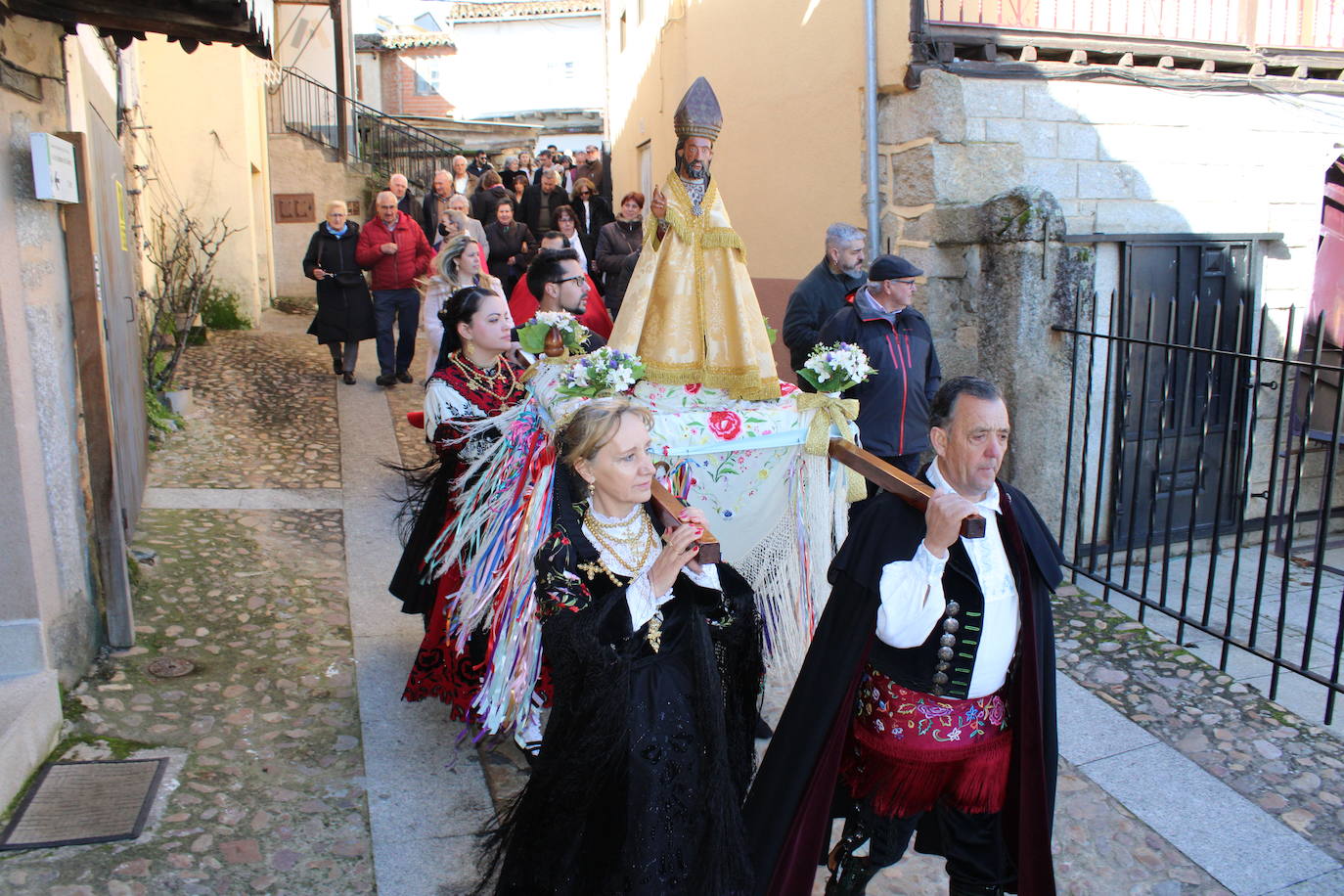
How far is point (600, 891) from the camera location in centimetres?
273

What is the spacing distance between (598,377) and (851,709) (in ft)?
4.79

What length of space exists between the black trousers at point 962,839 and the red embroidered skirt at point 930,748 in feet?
0.15

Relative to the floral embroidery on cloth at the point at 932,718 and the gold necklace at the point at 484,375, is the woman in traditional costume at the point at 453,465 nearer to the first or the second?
the gold necklace at the point at 484,375

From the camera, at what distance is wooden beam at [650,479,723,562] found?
8.66 ft

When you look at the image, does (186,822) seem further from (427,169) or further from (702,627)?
(427,169)

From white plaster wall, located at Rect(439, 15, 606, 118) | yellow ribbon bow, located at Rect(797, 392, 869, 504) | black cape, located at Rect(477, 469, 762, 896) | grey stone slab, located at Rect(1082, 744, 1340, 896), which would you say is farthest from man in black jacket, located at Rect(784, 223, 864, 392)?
white plaster wall, located at Rect(439, 15, 606, 118)

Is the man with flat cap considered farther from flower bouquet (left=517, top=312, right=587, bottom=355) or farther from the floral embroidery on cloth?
the floral embroidery on cloth

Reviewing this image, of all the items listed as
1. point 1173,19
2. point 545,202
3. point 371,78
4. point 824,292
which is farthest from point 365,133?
point 371,78

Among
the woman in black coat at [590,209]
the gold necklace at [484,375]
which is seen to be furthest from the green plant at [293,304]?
the gold necklace at [484,375]

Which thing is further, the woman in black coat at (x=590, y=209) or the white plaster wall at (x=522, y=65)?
the white plaster wall at (x=522, y=65)

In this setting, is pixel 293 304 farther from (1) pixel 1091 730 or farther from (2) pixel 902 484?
(2) pixel 902 484

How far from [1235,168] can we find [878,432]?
4209 millimetres

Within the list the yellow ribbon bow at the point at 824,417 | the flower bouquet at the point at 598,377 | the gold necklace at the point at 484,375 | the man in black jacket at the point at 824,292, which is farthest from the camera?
the man in black jacket at the point at 824,292

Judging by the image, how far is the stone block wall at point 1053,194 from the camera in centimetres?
634
